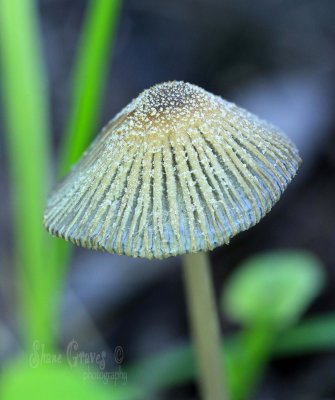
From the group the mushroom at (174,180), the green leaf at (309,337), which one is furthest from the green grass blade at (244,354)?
the mushroom at (174,180)

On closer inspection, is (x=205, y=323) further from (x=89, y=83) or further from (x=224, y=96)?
(x=224, y=96)

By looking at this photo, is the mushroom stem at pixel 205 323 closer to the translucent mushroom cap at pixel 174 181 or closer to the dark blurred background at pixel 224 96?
the translucent mushroom cap at pixel 174 181

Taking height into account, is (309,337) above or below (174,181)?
below

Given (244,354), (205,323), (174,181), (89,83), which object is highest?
(89,83)

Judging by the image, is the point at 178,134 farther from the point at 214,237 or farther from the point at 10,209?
the point at 10,209

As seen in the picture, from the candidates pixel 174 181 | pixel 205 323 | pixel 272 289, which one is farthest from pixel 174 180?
pixel 272 289

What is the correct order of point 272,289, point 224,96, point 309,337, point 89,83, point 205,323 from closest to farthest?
point 205,323 → point 89,83 → point 309,337 → point 272,289 → point 224,96
